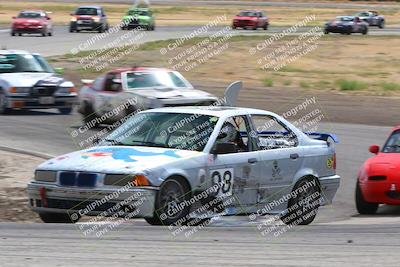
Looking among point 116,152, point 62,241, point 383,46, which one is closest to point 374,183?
point 116,152

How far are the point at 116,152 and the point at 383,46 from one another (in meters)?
39.6

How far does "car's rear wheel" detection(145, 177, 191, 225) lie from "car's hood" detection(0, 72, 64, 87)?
43.2 feet

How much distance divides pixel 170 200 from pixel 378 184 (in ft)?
13.6

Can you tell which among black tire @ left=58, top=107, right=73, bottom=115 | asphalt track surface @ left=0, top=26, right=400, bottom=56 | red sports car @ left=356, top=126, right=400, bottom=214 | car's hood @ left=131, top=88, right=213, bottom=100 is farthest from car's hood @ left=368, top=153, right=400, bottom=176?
asphalt track surface @ left=0, top=26, right=400, bottom=56

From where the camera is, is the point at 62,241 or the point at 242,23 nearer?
the point at 62,241

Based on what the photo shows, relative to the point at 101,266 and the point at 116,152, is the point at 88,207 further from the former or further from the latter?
the point at 101,266

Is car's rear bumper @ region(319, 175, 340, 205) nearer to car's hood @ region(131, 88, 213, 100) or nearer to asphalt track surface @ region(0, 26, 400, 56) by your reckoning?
car's hood @ region(131, 88, 213, 100)

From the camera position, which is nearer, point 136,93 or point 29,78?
point 136,93

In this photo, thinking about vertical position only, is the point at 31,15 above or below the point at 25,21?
above

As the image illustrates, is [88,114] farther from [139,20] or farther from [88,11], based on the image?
[139,20]

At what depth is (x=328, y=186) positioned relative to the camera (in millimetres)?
12703

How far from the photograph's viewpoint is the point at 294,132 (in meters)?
12.5

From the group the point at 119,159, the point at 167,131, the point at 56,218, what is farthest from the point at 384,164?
the point at 56,218

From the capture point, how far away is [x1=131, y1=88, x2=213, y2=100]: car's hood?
66.9 ft
